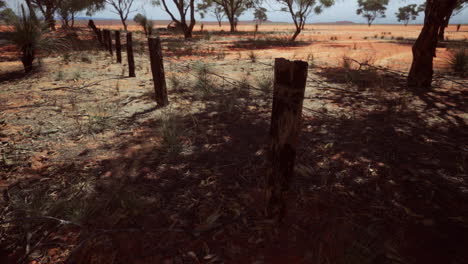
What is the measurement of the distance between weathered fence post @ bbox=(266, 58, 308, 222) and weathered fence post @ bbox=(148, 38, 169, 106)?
3.57 meters

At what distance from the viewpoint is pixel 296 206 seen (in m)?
2.40

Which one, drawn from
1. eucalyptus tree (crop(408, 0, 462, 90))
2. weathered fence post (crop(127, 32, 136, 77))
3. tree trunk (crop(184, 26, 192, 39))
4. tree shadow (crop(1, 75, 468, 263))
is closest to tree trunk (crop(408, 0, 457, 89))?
eucalyptus tree (crop(408, 0, 462, 90))

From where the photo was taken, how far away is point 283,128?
1794 mm

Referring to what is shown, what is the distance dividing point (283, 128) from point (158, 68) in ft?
12.1

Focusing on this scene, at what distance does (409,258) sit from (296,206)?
0.91m

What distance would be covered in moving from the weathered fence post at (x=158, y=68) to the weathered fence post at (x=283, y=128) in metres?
3.57

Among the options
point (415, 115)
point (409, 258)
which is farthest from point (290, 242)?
point (415, 115)

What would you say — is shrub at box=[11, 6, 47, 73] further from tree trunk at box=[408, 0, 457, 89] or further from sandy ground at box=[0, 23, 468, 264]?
tree trunk at box=[408, 0, 457, 89]

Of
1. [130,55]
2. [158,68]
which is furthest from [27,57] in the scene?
[158,68]

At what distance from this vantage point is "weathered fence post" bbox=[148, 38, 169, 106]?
184 inches

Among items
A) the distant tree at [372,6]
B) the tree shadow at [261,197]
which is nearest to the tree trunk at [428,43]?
the tree shadow at [261,197]

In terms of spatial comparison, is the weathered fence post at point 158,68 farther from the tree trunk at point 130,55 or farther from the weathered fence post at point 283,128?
the weathered fence post at point 283,128

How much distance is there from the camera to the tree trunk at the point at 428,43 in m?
5.41

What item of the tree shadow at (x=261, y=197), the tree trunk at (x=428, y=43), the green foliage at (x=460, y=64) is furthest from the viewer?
the green foliage at (x=460, y=64)
